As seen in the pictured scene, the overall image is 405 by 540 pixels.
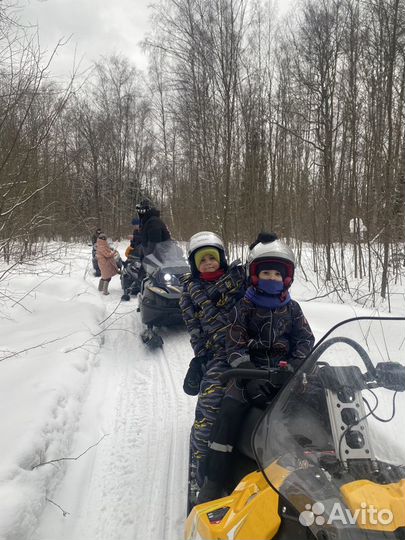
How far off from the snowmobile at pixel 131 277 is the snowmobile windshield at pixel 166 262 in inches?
62.4

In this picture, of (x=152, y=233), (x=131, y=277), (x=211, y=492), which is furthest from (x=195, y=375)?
(x=131, y=277)

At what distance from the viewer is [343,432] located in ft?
4.83

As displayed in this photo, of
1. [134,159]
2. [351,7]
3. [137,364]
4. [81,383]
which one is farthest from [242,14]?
[134,159]

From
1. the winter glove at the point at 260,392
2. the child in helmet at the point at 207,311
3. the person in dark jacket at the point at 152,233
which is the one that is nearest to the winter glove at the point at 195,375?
the child in helmet at the point at 207,311

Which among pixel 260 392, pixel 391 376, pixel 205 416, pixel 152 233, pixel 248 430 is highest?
pixel 152 233

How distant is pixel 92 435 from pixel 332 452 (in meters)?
2.64

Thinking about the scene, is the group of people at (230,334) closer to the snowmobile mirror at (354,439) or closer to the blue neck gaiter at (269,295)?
the blue neck gaiter at (269,295)

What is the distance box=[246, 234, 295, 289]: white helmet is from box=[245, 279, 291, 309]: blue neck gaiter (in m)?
0.08

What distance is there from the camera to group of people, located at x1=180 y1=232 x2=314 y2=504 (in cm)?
232

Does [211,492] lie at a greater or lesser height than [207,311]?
lesser

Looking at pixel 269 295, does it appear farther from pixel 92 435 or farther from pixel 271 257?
pixel 92 435

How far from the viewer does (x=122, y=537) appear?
2436 millimetres

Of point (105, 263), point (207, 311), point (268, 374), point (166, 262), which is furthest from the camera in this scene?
point (105, 263)

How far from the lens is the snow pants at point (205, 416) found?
260 cm
